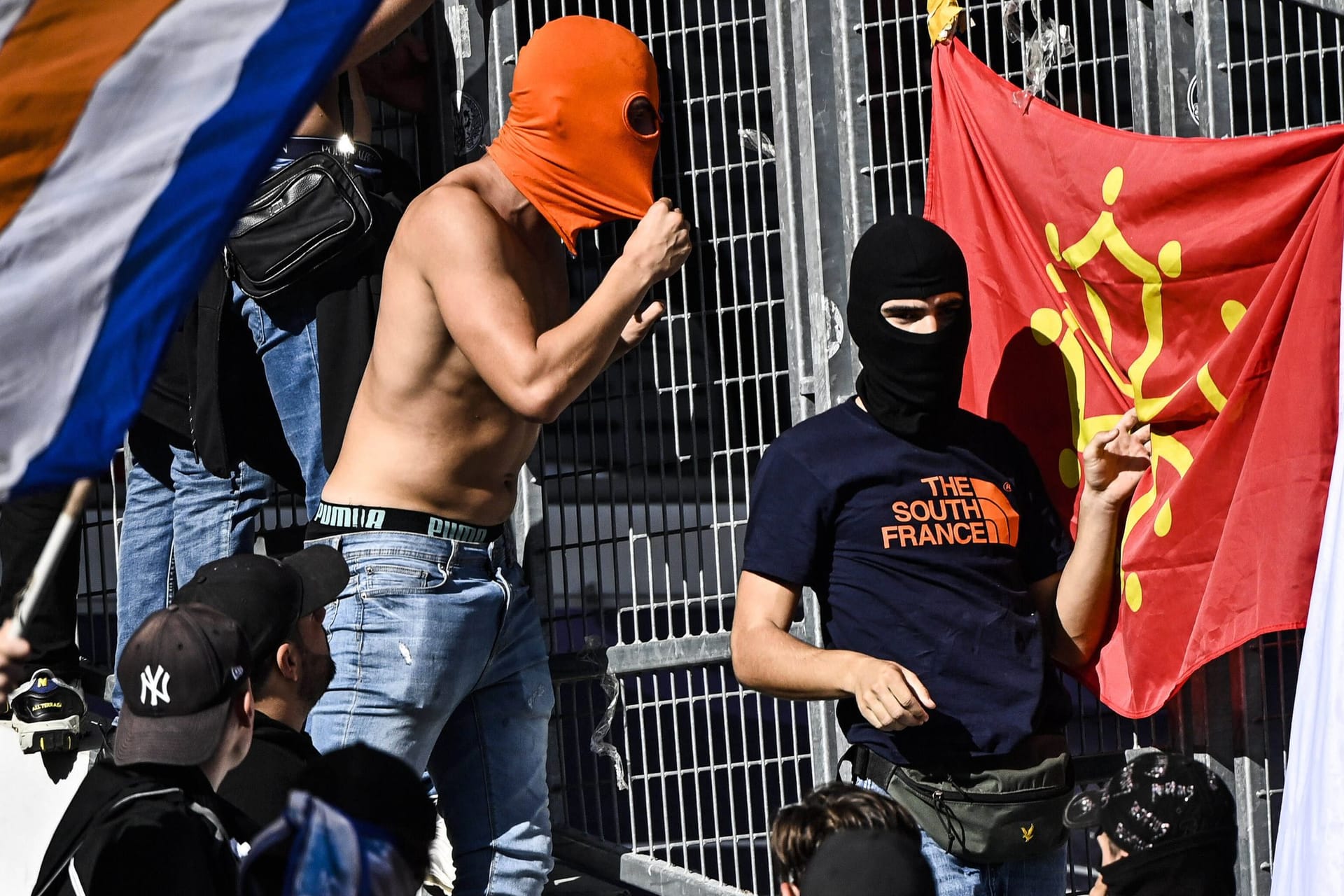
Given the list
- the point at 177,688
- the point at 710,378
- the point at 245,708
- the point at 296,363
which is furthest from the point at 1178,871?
the point at 296,363

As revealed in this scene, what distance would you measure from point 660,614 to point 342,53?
298cm

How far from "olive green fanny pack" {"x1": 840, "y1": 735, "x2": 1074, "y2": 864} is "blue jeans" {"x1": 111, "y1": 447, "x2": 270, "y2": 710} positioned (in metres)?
2.24

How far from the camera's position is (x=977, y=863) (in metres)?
4.21

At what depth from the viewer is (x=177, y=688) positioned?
10.6 ft

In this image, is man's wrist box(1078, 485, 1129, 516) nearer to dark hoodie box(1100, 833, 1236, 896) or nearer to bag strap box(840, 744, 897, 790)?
bag strap box(840, 744, 897, 790)

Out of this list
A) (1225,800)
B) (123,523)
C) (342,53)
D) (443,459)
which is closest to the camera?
(342,53)

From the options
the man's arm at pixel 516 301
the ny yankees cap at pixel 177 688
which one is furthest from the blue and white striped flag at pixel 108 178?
the man's arm at pixel 516 301

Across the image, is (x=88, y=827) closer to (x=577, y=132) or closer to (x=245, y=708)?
(x=245, y=708)

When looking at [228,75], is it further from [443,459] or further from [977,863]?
[977,863]

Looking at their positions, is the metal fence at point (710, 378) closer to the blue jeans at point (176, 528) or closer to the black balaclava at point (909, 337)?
the blue jeans at point (176, 528)

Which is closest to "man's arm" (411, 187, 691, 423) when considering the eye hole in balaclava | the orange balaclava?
the orange balaclava

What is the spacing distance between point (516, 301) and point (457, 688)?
38.7 inches

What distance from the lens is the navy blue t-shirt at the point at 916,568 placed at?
166 inches

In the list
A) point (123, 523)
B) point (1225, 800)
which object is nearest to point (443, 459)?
point (123, 523)
